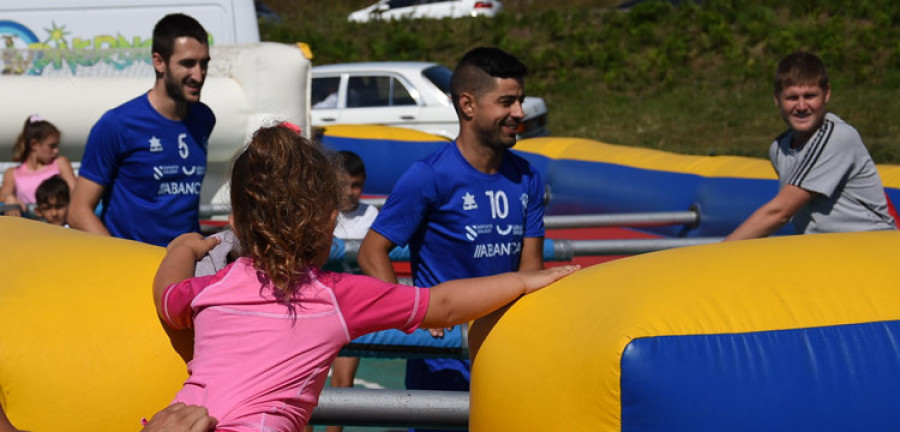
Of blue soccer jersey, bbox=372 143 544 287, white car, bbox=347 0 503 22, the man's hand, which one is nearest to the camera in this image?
the man's hand

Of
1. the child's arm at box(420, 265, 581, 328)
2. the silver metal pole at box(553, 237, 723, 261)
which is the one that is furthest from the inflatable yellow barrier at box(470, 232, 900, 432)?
the silver metal pole at box(553, 237, 723, 261)

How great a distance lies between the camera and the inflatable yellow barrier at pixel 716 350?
2.16 meters

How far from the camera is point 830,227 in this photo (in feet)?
12.8

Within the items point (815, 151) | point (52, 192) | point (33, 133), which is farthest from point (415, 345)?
point (33, 133)

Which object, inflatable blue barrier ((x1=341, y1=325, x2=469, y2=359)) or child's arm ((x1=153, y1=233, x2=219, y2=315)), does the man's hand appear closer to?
child's arm ((x1=153, y1=233, x2=219, y2=315))

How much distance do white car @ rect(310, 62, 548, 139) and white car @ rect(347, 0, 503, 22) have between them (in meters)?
8.51

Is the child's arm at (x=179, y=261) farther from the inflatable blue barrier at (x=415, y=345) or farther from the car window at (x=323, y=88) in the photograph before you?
the car window at (x=323, y=88)

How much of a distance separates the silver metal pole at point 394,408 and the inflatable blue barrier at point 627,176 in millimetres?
3464

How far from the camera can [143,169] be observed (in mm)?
4027

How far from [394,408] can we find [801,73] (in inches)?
81.6

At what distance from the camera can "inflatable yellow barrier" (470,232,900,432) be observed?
7.07ft

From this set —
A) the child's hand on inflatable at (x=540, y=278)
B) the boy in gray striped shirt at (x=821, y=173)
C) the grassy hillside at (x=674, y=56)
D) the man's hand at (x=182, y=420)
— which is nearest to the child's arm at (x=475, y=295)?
the child's hand on inflatable at (x=540, y=278)

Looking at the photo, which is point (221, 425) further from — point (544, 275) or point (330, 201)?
point (544, 275)

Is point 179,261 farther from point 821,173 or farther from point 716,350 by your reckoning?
point 821,173
